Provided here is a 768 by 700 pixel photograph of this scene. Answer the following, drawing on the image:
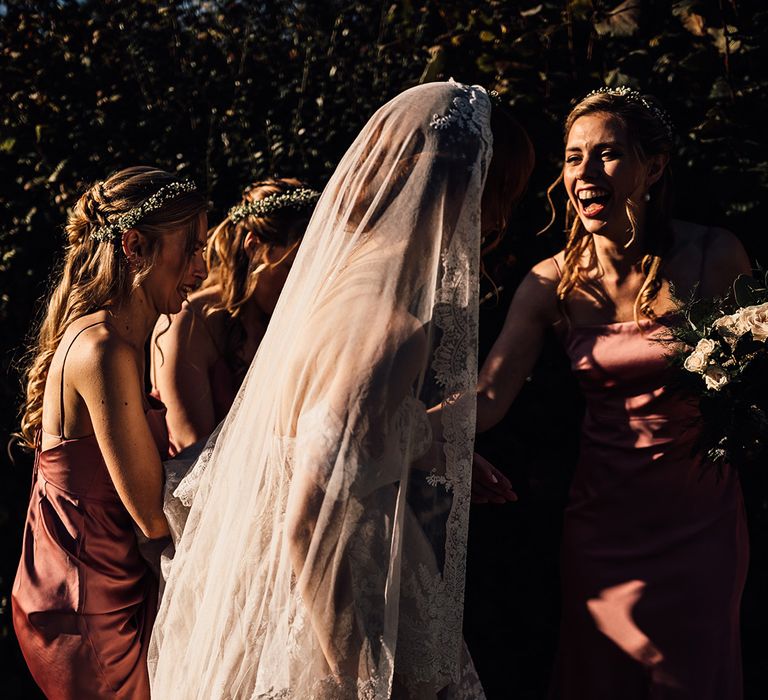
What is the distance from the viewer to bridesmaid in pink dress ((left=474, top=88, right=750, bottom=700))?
9.03 feet

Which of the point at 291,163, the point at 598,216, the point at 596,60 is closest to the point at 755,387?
→ the point at 598,216

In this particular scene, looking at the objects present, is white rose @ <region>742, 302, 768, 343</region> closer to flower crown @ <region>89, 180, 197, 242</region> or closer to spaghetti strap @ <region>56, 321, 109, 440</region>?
flower crown @ <region>89, 180, 197, 242</region>

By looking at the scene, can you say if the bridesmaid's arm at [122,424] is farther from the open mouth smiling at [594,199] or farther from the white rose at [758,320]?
the white rose at [758,320]

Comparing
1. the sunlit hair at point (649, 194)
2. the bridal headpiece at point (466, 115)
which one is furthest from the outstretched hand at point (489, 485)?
the bridal headpiece at point (466, 115)

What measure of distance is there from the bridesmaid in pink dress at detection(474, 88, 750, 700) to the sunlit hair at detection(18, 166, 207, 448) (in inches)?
47.1

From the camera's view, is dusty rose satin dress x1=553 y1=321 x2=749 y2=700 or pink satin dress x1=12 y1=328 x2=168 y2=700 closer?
pink satin dress x1=12 y1=328 x2=168 y2=700

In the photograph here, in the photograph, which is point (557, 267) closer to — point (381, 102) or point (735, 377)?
point (735, 377)

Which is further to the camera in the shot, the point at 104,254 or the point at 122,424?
the point at 104,254

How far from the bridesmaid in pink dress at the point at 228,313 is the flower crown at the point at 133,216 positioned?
62 cm

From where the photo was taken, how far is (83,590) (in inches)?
96.3

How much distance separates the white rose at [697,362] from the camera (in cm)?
240

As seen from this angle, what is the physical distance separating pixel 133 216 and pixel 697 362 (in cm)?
166

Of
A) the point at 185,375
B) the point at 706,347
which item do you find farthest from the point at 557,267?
the point at 185,375

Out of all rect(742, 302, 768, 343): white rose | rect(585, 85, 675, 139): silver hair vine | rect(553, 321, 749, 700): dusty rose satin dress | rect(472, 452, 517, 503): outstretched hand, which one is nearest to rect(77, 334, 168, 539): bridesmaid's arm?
rect(472, 452, 517, 503): outstretched hand
